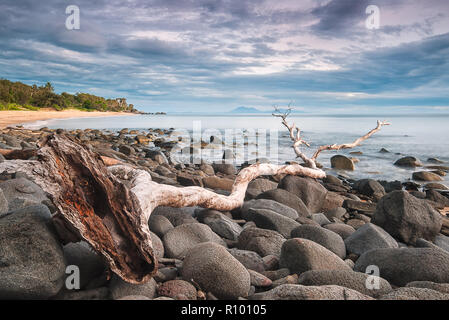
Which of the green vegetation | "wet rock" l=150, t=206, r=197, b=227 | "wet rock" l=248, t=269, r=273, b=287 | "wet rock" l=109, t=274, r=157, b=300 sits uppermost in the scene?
the green vegetation

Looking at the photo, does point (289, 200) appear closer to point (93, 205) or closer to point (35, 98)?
point (93, 205)

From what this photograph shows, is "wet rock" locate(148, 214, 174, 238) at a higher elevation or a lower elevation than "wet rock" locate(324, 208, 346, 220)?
higher

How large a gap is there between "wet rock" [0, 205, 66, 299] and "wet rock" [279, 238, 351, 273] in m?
2.24

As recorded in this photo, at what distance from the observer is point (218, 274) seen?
288cm

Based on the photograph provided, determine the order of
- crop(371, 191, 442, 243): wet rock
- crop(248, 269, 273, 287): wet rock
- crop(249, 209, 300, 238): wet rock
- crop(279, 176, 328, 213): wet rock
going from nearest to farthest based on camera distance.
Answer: crop(248, 269, 273, 287): wet rock → crop(249, 209, 300, 238): wet rock → crop(371, 191, 442, 243): wet rock → crop(279, 176, 328, 213): wet rock

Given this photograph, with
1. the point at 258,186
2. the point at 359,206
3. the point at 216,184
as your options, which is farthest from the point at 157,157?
the point at 359,206

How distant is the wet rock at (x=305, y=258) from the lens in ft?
11.2

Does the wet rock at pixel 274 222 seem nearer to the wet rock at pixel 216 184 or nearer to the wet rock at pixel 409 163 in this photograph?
the wet rock at pixel 216 184

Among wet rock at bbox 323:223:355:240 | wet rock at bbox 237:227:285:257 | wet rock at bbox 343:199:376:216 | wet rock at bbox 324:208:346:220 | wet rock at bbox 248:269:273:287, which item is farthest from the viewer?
wet rock at bbox 343:199:376:216

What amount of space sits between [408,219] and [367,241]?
4.26ft

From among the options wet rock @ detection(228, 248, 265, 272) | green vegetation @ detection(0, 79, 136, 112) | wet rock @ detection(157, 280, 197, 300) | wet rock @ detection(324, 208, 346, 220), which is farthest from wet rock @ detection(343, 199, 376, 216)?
green vegetation @ detection(0, 79, 136, 112)

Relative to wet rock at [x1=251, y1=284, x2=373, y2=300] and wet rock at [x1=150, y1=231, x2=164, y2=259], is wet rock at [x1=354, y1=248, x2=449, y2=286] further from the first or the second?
wet rock at [x1=150, y1=231, x2=164, y2=259]

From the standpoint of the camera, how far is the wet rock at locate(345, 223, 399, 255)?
4523 mm
